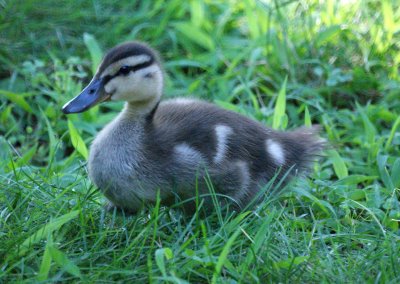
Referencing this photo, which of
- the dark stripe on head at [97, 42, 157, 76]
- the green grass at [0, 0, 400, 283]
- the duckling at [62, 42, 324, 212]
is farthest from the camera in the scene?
the dark stripe on head at [97, 42, 157, 76]

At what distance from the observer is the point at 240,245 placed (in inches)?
118

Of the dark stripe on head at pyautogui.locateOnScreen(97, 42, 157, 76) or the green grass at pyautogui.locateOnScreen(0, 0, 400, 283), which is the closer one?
the green grass at pyautogui.locateOnScreen(0, 0, 400, 283)

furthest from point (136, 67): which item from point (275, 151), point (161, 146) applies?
point (275, 151)

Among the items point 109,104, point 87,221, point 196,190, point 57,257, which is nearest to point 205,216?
point 196,190

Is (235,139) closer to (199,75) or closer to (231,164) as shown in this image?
(231,164)

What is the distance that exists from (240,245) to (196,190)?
10.6 inches

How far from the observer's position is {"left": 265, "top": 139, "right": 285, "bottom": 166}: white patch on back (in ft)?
11.4

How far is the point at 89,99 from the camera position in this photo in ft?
11.1

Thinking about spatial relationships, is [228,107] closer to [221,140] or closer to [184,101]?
[184,101]

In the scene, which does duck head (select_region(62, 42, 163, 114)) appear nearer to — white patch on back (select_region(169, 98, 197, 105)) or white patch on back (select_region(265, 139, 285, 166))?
white patch on back (select_region(169, 98, 197, 105))

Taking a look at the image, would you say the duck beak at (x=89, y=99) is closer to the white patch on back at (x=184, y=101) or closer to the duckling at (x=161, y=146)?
the duckling at (x=161, y=146)

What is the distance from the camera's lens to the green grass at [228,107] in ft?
9.44

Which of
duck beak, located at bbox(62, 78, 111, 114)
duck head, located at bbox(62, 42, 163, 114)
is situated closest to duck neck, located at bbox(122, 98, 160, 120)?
duck head, located at bbox(62, 42, 163, 114)

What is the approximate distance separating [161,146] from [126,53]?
0.39m
